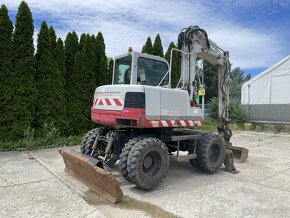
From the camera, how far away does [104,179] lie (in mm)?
4344

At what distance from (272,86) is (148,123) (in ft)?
50.2

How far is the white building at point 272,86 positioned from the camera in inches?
678

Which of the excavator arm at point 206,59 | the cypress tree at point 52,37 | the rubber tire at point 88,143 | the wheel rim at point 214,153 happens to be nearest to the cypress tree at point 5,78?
the cypress tree at point 52,37

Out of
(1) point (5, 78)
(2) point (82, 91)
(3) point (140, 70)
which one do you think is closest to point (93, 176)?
(3) point (140, 70)

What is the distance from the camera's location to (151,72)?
5.77m

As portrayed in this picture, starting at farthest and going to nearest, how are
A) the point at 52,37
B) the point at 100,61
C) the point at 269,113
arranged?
the point at 269,113 → the point at 100,61 → the point at 52,37

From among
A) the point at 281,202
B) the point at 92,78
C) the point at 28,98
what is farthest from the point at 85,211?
the point at 92,78

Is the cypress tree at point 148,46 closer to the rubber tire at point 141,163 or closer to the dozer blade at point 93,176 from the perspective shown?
the dozer blade at point 93,176

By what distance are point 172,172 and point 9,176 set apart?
3245mm

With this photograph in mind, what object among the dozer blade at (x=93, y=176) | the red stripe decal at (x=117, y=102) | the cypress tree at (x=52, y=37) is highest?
the cypress tree at (x=52, y=37)

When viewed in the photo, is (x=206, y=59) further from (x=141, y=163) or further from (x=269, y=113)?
(x=269, y=113)

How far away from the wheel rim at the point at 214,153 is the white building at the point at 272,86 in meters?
12.9

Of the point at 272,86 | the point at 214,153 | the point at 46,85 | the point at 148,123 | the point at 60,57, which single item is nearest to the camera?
the point at 148,123

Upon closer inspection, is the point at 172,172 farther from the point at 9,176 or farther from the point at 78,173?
the point at 9,176
